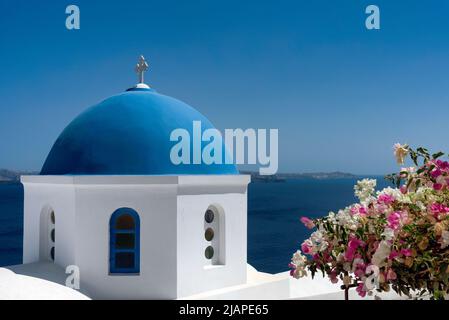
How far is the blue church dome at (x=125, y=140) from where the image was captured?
938 cm

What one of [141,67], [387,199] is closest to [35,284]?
[141,67]

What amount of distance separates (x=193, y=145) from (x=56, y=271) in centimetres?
373

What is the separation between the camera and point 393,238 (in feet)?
12.0

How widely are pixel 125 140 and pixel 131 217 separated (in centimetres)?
161

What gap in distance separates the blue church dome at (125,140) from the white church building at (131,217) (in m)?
0.02

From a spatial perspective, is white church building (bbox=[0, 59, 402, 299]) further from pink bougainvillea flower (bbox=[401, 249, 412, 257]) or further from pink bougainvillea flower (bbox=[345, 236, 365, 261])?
pink bougainvillea flower (bbox=[401, 249, 412, 257])

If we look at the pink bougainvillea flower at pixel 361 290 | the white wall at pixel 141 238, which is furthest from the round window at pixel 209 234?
the pink bougainvillea flower at pixel 361 290

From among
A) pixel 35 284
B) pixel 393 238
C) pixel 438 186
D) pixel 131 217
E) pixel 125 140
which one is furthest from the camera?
pixel 131 217

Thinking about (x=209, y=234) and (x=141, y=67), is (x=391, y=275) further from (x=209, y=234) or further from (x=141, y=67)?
(x=141, y=67)

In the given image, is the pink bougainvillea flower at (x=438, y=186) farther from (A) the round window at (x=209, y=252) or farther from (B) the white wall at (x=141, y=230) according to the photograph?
(A) the round window at (x=209, y=252)

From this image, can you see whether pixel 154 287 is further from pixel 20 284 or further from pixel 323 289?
pixel 323 289

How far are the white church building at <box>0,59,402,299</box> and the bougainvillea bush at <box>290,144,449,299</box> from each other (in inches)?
205

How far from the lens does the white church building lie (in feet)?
29.8

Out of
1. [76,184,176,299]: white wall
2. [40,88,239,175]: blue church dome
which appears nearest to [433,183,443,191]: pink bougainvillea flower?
[76,184,176,299]: white wall
